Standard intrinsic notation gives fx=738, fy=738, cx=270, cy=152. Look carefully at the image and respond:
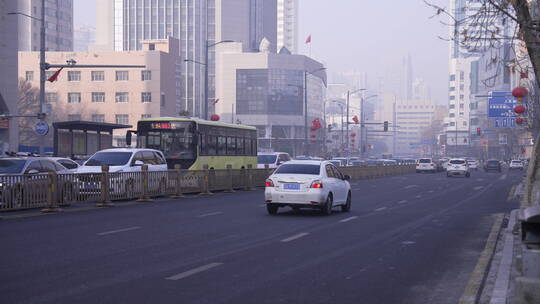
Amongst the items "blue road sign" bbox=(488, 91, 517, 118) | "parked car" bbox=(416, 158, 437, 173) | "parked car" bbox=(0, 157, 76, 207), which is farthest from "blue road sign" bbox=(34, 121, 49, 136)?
"parked car" bbox=(416, 158, 437, 173)

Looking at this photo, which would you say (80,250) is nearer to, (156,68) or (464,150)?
(156,68)

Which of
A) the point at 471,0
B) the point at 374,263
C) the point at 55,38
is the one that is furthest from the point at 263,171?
the point at 55,38

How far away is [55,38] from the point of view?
14900 cm

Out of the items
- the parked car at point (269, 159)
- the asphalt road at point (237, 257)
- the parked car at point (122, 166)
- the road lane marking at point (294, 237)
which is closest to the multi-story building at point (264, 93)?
the parked car at point (269, 159)

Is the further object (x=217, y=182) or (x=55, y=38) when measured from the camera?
(x=55, y=38)

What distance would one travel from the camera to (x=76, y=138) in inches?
1448

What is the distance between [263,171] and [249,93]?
105m

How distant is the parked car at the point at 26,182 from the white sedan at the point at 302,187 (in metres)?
6.39

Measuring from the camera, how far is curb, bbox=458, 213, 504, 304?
881 centimetres

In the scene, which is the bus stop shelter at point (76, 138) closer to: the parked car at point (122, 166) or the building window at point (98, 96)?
the parked car at point (122, 166)

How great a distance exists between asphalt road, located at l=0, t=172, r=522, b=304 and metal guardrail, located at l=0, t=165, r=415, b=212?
4.21 ft

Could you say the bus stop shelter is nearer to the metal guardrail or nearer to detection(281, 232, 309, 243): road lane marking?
the metal guardrail

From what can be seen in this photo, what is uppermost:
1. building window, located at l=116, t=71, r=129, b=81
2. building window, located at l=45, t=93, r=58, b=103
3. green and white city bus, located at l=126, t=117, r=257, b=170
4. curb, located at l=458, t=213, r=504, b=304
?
A: building window, located at l=116, t=71, r=129, b=81

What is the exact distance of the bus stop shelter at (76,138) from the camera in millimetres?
34938
